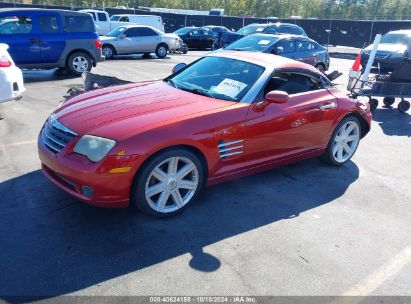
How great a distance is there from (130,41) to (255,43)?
722cm

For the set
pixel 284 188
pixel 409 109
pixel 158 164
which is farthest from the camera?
pixel 409 109

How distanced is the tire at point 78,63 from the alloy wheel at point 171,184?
833 centimetres

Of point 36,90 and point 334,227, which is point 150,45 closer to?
point 36,90

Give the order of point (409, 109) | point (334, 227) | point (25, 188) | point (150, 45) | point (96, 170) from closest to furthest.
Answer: point (96, 170) → point (334, 227) → point (25, 188) → point (409, 109) → point (150, 45)

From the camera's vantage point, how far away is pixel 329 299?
291 centimetres

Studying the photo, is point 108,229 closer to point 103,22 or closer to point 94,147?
point 94,147

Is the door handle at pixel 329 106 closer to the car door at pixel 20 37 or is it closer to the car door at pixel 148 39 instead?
the car door at pixel 20 37

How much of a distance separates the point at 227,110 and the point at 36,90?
260 inches

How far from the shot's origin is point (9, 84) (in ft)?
20.9

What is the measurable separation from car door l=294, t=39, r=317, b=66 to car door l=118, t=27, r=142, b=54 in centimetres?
780

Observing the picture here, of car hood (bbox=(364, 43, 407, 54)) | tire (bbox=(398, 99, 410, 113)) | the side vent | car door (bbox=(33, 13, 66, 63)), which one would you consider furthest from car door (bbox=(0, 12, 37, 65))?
car hood (bbox=(364, 43, 407, 54))

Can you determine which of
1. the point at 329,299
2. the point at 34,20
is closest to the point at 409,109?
the point at 329,299

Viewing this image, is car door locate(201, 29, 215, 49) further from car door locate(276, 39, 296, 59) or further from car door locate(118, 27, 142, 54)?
car door locate(276, 39, 296, 59)

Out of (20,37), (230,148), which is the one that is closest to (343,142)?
(230,148)
